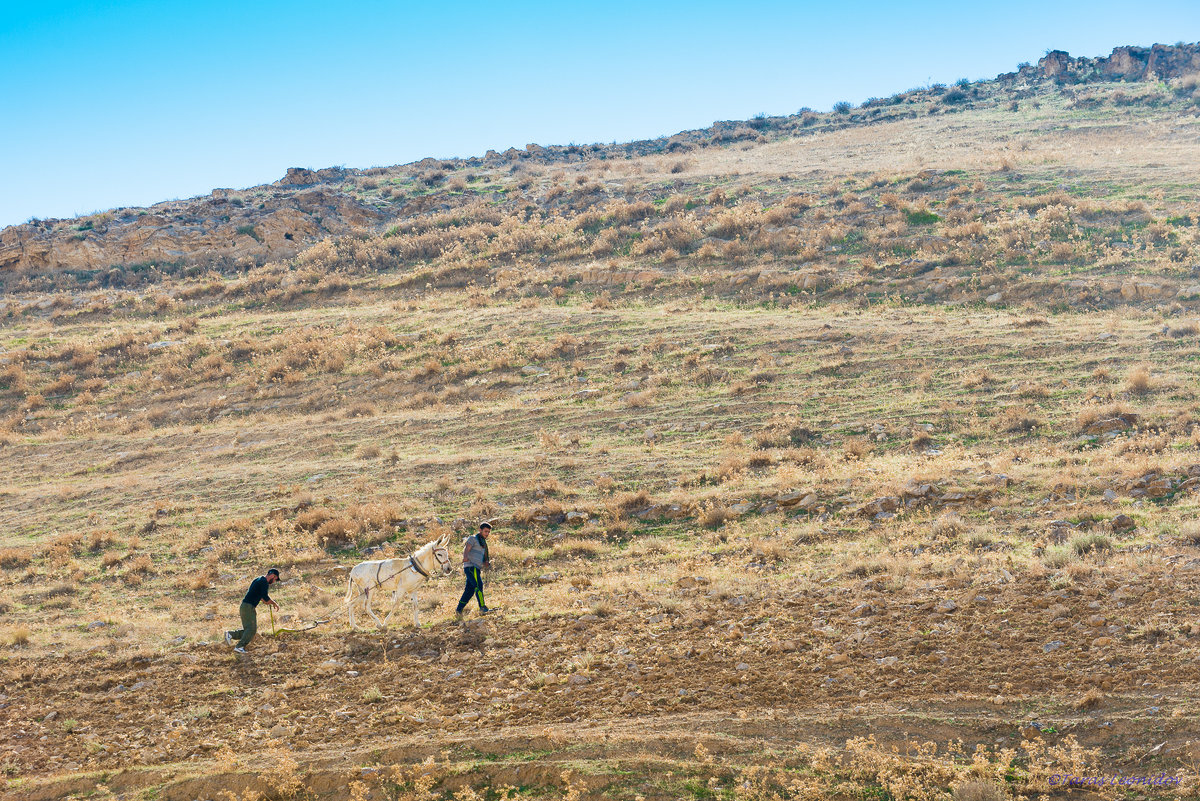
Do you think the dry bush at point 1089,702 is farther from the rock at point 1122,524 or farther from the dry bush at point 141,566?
the dry bush at point 141,566

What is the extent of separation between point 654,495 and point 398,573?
6172 mm

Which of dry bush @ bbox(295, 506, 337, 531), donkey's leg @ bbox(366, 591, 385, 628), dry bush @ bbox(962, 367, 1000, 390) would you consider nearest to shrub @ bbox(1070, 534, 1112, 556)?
dry bush @ bbox(962, 367, 1000, 390)

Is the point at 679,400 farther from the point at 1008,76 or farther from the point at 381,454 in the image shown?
the point at 1008,76

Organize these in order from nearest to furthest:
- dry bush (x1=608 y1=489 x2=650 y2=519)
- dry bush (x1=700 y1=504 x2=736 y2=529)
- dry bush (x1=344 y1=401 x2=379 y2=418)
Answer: dry bush (x1=700 y1=504 x2=736 y2=529)
dry bush (x1=608 y1=489 x2=650 y2=519)
dry bush (x1=344 y1=401 x2=379 y2=418)

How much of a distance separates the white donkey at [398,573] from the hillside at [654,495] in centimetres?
63

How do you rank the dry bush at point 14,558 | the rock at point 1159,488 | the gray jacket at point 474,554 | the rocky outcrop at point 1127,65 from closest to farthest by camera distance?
the gray jacket at point 474,554 < the rock at point 1159,488 < the dry bush at point 14,558 < the rocky outcrop at point 1127,65

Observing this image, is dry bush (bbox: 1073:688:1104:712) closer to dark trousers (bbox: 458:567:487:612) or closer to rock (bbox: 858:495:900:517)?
rock (bbox: 858:495:900:517)

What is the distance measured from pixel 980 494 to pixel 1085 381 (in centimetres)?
715

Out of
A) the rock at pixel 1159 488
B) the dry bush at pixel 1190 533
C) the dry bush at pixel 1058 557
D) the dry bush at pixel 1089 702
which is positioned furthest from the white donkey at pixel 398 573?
the rock at pixel 1159 488

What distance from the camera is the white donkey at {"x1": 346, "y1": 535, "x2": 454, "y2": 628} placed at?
12.3 m

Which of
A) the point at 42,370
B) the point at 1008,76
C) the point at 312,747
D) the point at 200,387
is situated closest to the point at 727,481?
the point at 312,747

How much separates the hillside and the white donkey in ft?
2.07

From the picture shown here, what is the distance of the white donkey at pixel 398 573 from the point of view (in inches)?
484

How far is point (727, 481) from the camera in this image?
1695cm
